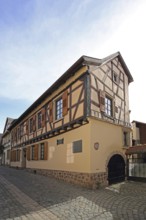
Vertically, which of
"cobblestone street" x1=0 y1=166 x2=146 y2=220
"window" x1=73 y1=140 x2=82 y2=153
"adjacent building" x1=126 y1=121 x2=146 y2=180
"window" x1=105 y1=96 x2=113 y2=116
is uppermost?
"window" x1=105 y1=96 x2=113 y2=116

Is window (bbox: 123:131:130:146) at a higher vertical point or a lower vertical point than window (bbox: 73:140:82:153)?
higher

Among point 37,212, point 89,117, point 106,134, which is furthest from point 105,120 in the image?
point 37,212

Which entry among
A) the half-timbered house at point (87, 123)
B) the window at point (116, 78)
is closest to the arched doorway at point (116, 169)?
the half-timbered house at point (87, 123)

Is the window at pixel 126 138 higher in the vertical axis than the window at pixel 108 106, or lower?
lower

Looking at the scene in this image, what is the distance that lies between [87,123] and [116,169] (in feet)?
10.9

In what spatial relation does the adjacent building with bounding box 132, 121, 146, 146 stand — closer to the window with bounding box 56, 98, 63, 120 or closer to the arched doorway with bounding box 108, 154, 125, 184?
the arched doorway with bounding box 108, 154, 125, 184

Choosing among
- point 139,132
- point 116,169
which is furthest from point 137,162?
point 139,132

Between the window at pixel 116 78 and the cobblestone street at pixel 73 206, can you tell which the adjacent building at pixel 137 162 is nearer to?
the cobblestone street at pixel 73 206

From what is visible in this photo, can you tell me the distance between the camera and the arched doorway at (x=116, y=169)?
1095 centimetres

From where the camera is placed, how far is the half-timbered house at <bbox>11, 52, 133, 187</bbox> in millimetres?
10133

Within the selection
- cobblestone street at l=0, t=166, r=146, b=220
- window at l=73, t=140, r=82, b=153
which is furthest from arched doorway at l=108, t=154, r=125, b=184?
cobblestone street at l=0, t=166, r=146, b=220

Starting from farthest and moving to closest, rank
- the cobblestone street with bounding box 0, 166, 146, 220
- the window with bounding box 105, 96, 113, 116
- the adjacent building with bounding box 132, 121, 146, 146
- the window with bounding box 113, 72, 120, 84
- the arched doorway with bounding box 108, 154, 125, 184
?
the adjacent building with bounding box 132, 121, 146, 146 → the window with bounding box 113, 72, 120, 84 → the window with bounding box 105, 96, 113, 116 → the arched doorway with bounding box 108, 154, 125, 184 → the cobblestone street with bounding box 0, 166, 146, 220

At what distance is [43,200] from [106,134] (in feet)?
16.3

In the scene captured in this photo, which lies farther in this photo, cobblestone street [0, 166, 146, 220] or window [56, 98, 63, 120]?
window [56, 98, 63, 120]
